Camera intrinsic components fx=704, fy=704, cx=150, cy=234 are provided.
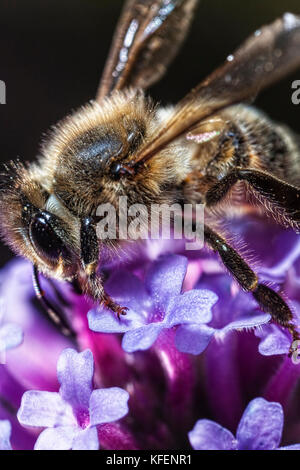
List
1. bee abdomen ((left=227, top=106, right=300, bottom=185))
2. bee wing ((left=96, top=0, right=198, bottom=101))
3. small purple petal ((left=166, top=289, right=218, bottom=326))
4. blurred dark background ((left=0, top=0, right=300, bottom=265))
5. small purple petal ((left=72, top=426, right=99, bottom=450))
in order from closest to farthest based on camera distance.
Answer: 1. small purple petal ((left=72, top=426, right=99, bottom=450))
2. small purple petal ((left=166, top=289, right=218, bottom=326))
3. bee abdomen ((left=227, top=106, right=300, bottom=185))
4. bee wing ((left=96, top=0, right=198, bottom=101))
5. blurred dark background ((left=0, top=0, right=300, bottom=265))

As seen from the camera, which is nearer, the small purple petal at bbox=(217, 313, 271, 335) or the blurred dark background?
the small purple petal at bbox=(217, 313, 271, 335)

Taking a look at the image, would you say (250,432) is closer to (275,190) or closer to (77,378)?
(77,378)

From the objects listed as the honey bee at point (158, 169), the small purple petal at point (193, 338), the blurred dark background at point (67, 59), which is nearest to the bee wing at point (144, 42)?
the honey bee at point (158, 169)

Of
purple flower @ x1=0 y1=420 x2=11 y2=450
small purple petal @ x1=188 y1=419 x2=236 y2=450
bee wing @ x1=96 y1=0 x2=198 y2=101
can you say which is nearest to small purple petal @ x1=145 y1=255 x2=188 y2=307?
small purple petal @ x1=188 y1=419 x2=236 y2=450

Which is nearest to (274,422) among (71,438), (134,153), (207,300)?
(207,300)

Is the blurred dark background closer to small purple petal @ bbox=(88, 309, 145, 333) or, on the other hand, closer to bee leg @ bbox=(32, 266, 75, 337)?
bee leg @ bbox=(32, 266, 75, 337)

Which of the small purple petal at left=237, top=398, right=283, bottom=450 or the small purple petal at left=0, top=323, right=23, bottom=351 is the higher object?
the small purple petal at left=0, top=323, right=23, bottom=351
